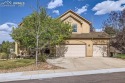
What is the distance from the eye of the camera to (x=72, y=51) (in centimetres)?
3800

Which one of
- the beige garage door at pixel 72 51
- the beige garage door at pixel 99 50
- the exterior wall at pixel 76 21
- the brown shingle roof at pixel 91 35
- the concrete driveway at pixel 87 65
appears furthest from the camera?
the exterior wall at pixel 76 21

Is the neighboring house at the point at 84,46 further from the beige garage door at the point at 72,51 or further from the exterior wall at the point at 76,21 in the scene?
the exterior wall at the point at 76,21

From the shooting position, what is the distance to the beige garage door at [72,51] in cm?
3772

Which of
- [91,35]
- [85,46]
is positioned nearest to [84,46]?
[85,46]

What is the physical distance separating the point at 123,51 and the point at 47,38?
13.6 metres

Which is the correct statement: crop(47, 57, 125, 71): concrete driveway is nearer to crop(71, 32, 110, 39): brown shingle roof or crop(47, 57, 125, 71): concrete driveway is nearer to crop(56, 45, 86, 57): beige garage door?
crop(56, 45, 86, 57): beige garage door

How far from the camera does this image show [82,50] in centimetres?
3819

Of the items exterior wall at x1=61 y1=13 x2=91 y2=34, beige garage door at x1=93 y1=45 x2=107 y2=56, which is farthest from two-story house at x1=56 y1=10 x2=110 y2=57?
exterior wall at x1=61 y1=13 x2=91 y2=34

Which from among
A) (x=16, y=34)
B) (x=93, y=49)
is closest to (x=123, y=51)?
(x=93, y=49)

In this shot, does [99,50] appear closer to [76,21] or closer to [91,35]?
[91,35]

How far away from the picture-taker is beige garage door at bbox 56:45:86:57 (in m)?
37.7

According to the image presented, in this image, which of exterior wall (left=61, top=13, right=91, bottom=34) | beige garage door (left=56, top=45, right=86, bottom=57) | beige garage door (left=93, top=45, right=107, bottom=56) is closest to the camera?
beige garage door (left=56, top=45, right=86, bottom=57)

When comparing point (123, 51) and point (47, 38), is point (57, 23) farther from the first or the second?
point (123, 51)

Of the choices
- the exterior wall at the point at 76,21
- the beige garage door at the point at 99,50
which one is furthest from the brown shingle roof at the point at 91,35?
the beige garage door at the point at 99,50
